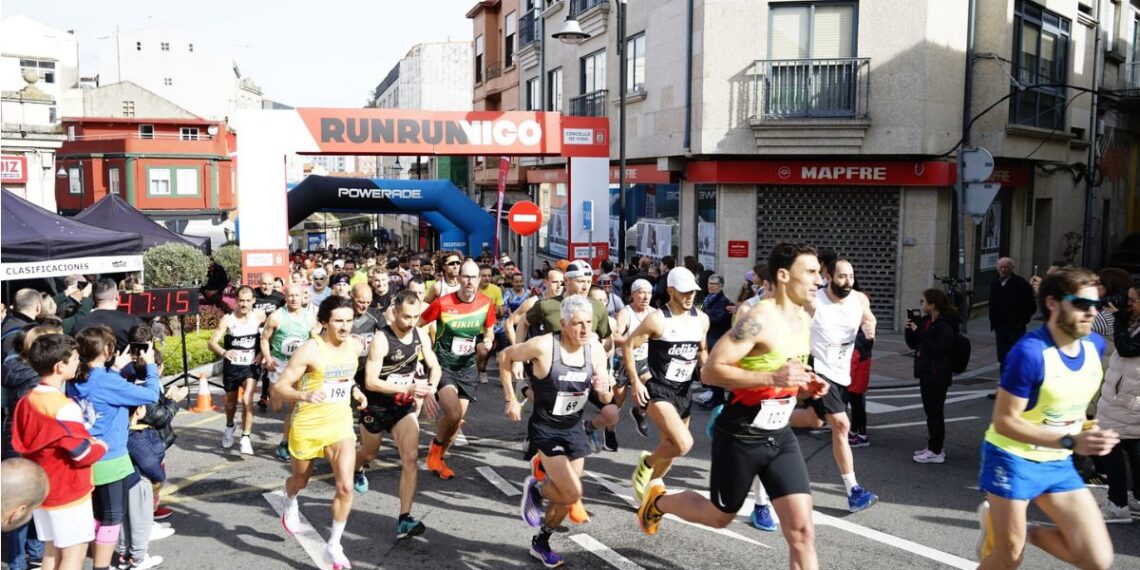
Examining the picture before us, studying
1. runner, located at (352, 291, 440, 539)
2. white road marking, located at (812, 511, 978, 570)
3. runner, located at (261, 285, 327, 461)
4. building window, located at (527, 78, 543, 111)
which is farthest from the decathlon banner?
building window, located at (527, 78, 543, 111)

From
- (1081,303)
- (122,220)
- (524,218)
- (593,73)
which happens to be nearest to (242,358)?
(1081,303)

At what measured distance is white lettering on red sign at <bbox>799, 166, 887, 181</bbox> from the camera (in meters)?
17.2

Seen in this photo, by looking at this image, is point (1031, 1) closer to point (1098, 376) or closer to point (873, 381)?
point (873, 381)

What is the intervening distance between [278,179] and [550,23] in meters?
14.5

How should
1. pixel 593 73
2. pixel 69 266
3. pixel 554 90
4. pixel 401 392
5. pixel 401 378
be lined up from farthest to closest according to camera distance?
pixel 554 90 → pixel 593 73 → pixel 69 266 → pixel 401 378 → pixel 401 392

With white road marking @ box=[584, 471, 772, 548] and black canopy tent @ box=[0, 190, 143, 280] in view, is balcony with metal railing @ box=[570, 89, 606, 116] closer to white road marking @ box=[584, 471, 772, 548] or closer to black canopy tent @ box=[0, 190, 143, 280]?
black canopy tent @ box=[0, 190, 143, 280]

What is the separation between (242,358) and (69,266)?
15.5ft

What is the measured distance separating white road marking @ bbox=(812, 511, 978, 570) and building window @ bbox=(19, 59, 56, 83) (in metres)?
56.8

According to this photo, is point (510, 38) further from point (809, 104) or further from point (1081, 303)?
point (1081, 303)

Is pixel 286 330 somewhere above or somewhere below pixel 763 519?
above

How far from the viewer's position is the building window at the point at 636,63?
20562mm

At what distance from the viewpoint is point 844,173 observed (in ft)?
57.0

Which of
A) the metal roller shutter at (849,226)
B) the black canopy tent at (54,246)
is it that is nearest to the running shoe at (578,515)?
the black canopy tent at (54,246)

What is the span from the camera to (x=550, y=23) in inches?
1078
